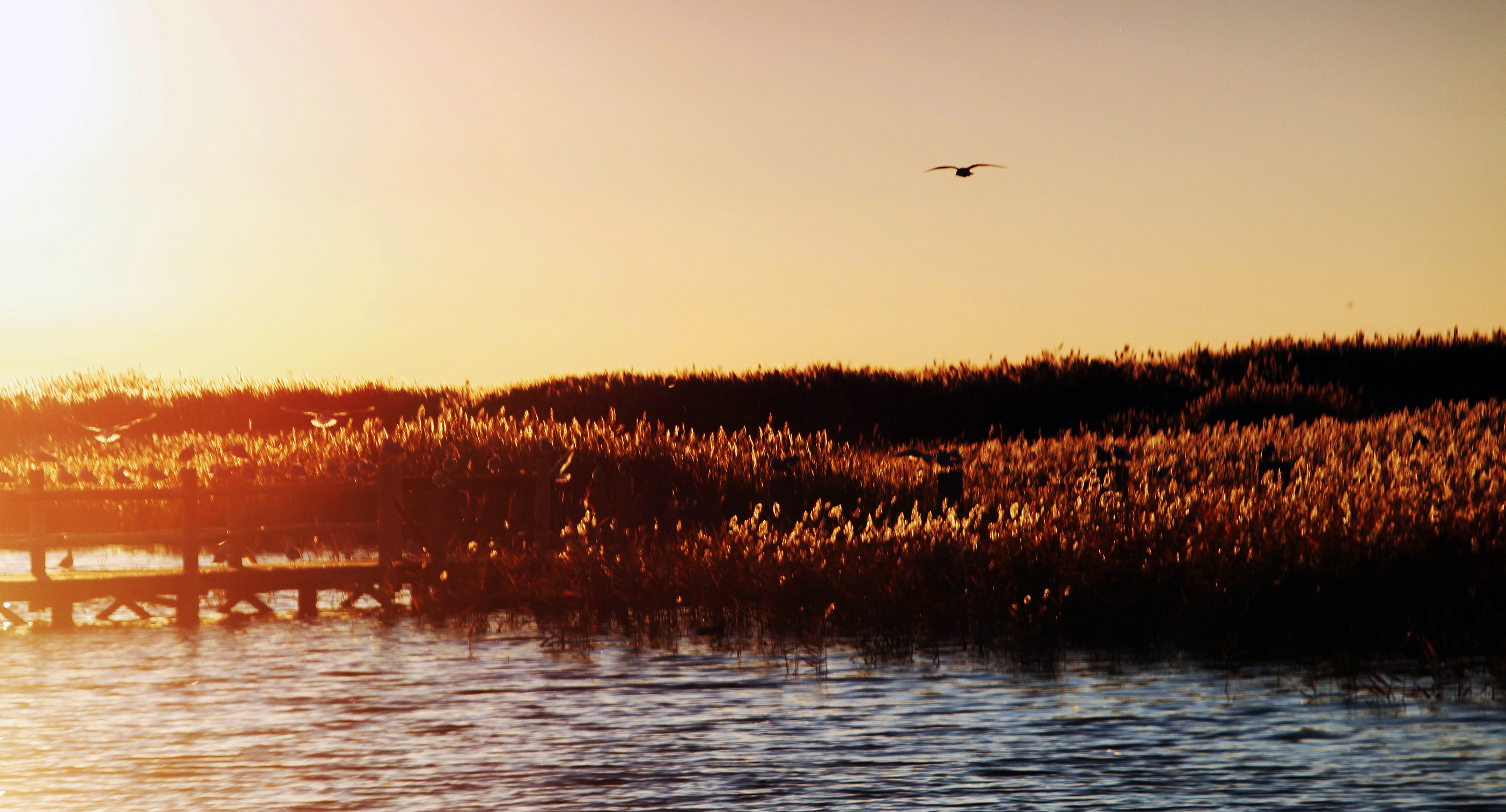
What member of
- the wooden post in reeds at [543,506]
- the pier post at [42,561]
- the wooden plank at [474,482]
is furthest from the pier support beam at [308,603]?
the wooden post in reeds at [543,506]

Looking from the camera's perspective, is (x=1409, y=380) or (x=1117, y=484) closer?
(x=1117, y=484)

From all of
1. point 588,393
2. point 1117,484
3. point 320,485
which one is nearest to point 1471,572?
point 1117,484

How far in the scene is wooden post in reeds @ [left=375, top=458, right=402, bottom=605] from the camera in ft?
51.9

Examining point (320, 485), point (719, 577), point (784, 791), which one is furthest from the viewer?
point (320, 485)

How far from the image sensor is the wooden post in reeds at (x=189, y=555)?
1508 cm

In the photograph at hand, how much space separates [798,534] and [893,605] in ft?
6.90

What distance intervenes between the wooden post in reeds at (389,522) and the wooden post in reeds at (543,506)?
1489 millimetres

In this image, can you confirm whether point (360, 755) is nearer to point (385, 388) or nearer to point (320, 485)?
point (320, 485)

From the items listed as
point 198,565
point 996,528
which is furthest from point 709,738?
point 198,565

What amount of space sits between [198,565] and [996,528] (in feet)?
27.8

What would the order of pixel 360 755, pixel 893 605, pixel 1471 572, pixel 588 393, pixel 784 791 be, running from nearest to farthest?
pixel 784 791 < pixel 360 755 < pixel 1471 572 < pixel 893 605 < pixel 588 393

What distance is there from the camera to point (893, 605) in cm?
1247

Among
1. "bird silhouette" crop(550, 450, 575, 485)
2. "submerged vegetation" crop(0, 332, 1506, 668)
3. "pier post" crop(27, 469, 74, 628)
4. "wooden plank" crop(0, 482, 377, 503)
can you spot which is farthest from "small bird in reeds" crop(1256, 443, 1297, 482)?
"pier post" crop(27, 469, 74, 628)

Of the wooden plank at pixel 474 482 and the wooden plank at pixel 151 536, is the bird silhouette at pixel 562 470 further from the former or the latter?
the wooden plank at pixel 151 536
